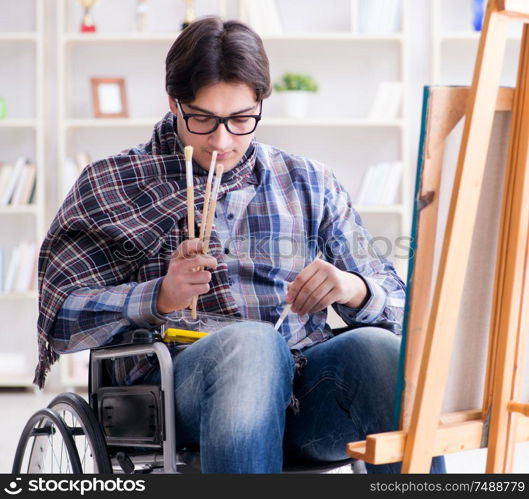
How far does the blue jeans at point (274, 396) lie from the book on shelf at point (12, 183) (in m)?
2.90

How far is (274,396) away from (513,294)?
38 centimetres

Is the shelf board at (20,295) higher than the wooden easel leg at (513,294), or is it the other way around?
the wooden easel leg at (513,294)

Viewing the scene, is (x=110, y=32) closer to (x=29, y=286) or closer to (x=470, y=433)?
(x=29, y=286)

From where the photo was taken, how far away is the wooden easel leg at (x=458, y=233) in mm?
1069

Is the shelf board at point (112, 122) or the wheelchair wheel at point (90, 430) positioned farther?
the shelf board at point (112, 122)

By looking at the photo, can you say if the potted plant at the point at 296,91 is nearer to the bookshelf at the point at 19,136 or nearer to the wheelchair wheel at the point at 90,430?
the bookshelf at the point at 19,136

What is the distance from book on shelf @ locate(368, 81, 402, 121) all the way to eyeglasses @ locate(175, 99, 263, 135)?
8.73 ft

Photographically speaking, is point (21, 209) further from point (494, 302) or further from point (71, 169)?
point (494, 302)

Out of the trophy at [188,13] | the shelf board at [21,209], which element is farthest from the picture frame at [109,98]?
the shelf board at [21,209]

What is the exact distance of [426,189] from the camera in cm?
109

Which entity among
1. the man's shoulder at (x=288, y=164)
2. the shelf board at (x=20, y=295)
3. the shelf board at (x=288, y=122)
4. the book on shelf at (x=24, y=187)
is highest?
the shelf board at (x=288, y=122)

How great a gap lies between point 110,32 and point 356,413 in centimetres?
346

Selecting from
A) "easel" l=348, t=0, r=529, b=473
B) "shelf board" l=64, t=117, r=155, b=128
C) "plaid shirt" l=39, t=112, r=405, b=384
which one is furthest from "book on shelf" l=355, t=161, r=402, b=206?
"easel" l=348, t=0, r=529, b=473

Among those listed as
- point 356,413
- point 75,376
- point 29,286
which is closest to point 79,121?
point 29,286
